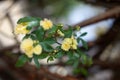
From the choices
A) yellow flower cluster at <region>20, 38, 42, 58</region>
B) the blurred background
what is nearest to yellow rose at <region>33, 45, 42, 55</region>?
yellow flower cluster at <region>20, 38, 42, 58</region>

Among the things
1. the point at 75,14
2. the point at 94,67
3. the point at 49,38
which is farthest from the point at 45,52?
the point at 75,14

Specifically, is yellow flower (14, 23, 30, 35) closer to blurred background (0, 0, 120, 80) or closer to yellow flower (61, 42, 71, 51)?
yellow flower (61, 42, 71, 51)

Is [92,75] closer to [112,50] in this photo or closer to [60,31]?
[112,50]

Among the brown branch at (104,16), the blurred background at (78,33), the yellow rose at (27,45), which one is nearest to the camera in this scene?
the yellow rose at (27,45)

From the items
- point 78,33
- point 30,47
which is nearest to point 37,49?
point 30,47

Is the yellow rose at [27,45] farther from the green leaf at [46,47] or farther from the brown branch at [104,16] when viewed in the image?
the brown branch at [104,16]

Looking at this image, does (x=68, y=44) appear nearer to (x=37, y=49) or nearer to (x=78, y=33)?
(x=37, y=49)

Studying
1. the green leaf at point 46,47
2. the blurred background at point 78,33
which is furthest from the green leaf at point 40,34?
the blurred background at point 78,33

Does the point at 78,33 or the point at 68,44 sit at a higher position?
the point at 78,33

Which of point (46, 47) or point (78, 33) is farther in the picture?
point (78, 33)
